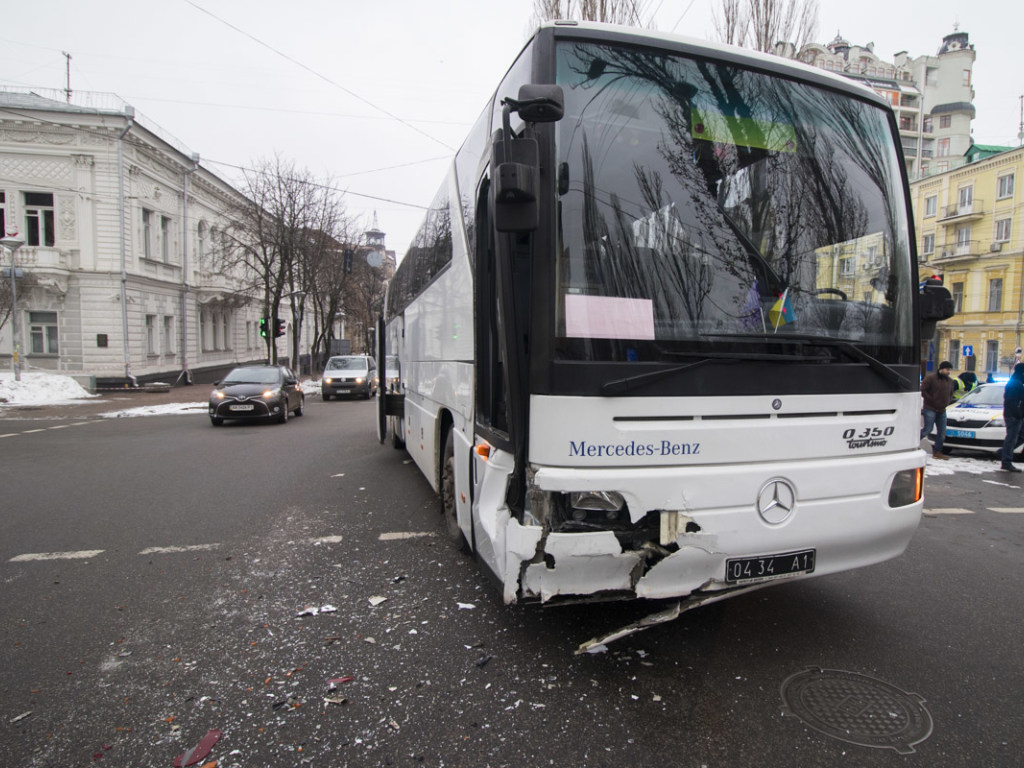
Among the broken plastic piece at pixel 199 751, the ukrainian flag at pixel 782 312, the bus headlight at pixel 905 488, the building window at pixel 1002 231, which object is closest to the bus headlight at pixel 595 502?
the ukrainian flag at pixel 782 312

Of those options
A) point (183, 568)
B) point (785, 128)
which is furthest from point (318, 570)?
point (785, 128)

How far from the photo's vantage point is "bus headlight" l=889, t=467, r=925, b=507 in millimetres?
3365

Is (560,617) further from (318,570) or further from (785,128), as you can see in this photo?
(785,128)

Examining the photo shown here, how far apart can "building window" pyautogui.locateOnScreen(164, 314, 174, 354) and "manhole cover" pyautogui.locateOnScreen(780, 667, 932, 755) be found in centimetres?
3428

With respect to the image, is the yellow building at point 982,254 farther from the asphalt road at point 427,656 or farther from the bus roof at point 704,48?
the bus roof at point 704,48

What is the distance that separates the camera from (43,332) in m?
26.8

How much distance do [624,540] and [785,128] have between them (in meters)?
2.38

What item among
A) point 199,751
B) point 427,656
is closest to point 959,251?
point 427,656

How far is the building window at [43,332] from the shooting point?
87.5ft

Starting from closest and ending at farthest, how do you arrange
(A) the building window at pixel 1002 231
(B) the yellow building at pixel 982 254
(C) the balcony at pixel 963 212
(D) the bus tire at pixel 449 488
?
(D) the bus tire at pixel 449 488, (B) the yellow building at pixel 982 254, (A) the building window at pixel 1002 231, (C) the balcony at pixel 963 212

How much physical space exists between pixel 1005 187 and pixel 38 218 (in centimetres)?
6186

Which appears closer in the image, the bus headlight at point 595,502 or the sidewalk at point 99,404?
the bus headlight at point 595,502

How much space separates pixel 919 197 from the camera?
54188 millimetres

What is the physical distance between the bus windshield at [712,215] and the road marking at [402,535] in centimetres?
349
